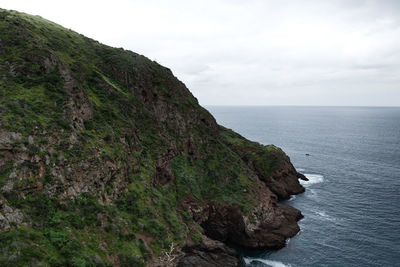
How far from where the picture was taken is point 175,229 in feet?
151

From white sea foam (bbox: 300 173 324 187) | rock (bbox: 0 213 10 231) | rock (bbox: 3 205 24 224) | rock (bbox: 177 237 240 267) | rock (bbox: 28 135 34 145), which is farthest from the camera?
white sea foam (bbox: 300 173 324 187)

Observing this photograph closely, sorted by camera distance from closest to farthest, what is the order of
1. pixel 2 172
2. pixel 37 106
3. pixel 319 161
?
1. pixel 2 172
2. pixel 37 106
3. pixel 319 161

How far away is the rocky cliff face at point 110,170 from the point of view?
31.6 meters

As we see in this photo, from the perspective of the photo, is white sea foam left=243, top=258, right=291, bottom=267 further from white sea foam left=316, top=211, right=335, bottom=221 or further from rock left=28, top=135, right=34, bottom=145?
rock left=28, top=135, right=34, bottom=145

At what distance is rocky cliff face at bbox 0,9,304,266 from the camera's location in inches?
1244

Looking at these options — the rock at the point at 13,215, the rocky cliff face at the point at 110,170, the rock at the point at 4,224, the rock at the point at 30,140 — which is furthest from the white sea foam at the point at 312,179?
the rock at the point at 4,224

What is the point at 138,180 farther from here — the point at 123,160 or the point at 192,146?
the point at 192,146

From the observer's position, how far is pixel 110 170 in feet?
142

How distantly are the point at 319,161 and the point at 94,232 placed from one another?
400ft

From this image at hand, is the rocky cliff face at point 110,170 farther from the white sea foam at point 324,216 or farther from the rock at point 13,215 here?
the white sea foam at point 324,216

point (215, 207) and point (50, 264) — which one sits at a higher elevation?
point (50, 264)

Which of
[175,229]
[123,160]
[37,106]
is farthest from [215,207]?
[37,106]

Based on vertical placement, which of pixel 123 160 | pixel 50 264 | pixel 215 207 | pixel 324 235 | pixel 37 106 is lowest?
pixel 324 235

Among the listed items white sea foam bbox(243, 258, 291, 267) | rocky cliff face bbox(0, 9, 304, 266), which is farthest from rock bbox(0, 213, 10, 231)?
white sea foam bbox(243, 258, 291, 267)
